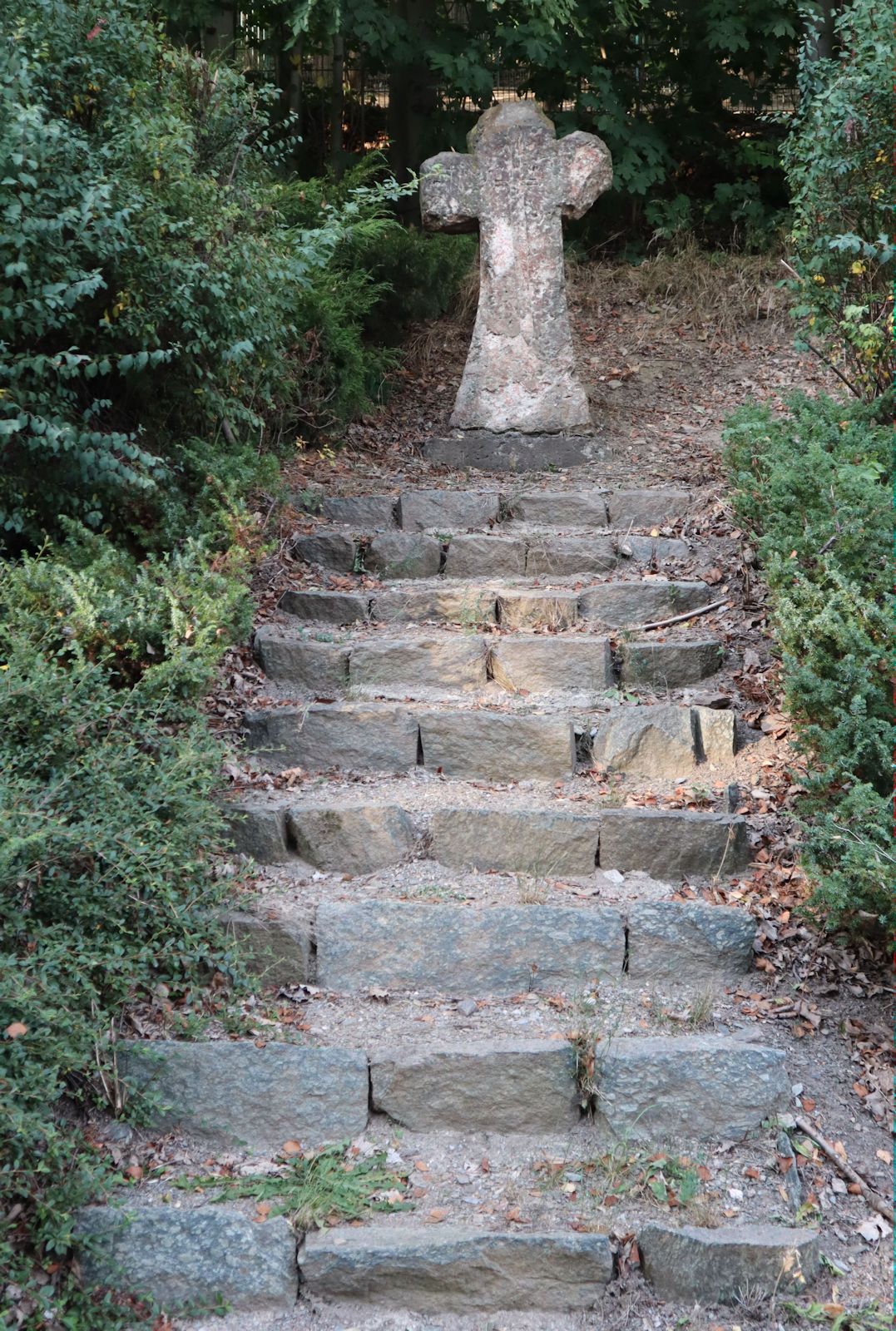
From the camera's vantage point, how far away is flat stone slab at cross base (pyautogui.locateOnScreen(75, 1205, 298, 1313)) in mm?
2887

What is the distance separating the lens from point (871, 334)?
18.4 feet

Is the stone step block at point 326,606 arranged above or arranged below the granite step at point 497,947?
above

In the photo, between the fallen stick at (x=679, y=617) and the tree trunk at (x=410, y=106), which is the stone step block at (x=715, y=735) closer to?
the fallen stick at (x=679, y=617)

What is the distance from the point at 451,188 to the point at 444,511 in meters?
2.10

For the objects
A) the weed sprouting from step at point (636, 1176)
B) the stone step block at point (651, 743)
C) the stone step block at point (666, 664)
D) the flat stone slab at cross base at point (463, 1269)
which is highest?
the stone step block at point (666, 664)

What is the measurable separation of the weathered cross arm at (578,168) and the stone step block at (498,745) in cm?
388

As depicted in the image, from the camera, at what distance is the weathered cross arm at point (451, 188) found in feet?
22.9

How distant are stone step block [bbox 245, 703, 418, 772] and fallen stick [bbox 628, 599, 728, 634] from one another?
1.22 metres

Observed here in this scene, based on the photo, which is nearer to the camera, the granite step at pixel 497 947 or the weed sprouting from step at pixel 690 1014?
the weed sprouting from step at pixel 690 1014

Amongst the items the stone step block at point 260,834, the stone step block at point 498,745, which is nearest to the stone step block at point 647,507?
the stone step block at point 498,745

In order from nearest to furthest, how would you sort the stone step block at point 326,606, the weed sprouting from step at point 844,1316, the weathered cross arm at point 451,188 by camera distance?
the weed sprouting from step at point 844,1316 → the stone step block at point 326,606 → the weathered cross arm at point 451,188

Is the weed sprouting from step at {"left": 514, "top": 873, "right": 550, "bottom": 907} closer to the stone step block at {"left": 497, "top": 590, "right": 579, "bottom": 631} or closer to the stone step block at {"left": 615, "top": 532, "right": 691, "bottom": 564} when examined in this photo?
the stone step block at {"left": 497, "top": 590, "right": 579, "bottom": 631}

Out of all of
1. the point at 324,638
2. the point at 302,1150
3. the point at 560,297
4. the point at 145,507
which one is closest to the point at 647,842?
the point at 302,1150

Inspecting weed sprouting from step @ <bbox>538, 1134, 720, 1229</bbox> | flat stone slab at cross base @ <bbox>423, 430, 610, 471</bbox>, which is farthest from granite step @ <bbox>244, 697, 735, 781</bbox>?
flat stone slab at cross base @ <bbox>423, 430, 610, 471</bbox>
